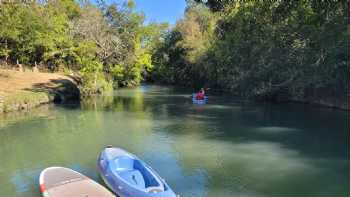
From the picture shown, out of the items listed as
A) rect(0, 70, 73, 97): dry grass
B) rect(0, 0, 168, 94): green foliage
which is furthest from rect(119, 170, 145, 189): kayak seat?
rect(0, 0, 168, 94): green foliage

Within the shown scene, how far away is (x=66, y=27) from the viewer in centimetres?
6128

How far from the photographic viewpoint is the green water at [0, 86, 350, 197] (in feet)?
45.6

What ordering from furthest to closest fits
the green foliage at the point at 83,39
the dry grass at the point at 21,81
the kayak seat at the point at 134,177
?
the green foliage at the point at 83,39, the dry grass at the point at 21,81, the kayak seat at the point at 134,177

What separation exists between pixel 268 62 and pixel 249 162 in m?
23.2

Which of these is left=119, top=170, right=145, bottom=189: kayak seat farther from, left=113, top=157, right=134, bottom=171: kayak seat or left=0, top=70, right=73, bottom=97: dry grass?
left=0, top=70, right=73, bottom=97: dry grass

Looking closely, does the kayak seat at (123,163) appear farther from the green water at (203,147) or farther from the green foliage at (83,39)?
the green foliage at (83,39)

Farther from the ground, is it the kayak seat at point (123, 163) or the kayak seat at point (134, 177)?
the kayak seat at point (123, 163)

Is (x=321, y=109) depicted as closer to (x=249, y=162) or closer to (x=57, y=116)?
(x=249, y=162)

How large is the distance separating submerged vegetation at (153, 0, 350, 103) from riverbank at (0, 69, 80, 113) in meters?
18.7

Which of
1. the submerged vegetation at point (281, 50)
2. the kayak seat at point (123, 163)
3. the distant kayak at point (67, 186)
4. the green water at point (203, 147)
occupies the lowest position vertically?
the green water at point (203, 147)

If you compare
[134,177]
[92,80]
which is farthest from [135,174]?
[92,80]

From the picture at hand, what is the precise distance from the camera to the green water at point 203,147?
1391cm

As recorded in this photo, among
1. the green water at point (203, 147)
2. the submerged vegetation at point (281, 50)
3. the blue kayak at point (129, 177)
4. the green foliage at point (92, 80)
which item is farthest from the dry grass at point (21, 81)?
the blue kayak at point (129, 177)

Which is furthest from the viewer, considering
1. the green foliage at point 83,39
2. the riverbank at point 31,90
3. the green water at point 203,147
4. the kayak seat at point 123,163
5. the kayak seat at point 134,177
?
the green foliage at point 83,39
